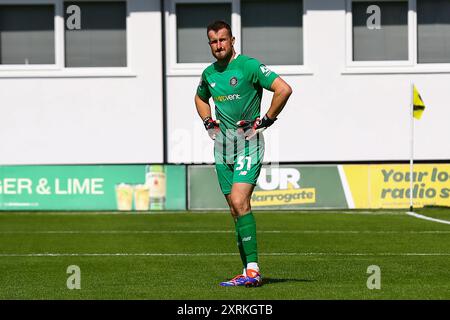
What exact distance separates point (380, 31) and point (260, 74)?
19.5m

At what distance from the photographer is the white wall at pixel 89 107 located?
96.8ft

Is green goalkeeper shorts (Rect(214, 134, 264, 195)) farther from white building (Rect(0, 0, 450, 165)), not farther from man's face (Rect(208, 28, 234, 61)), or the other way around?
white building (Rect(0, 0, 450, 165))

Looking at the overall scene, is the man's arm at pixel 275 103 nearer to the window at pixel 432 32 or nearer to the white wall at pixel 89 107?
the white wall at pixel 89 107

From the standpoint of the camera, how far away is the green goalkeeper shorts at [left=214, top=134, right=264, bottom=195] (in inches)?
426

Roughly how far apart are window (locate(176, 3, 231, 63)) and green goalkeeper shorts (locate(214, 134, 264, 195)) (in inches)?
740

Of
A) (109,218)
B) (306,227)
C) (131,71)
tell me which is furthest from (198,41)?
(306,227)

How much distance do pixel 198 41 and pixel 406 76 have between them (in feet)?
17.1

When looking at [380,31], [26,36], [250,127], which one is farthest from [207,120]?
[26,36]

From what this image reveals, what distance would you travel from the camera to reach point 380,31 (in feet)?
97.6

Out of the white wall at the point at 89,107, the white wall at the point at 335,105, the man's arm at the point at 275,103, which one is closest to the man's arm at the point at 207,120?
the man's arm at the point at 275,103

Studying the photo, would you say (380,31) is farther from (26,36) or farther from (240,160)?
(240,160)

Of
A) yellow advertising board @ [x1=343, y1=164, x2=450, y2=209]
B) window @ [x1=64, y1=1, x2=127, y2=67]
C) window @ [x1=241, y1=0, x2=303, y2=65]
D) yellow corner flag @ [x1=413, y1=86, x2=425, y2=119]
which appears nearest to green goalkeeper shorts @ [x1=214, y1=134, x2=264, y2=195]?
yellow advertising board @ [x1=343, y1=164, x2=450, y2=209]

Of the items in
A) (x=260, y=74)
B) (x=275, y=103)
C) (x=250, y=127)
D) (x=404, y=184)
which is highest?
(x=260, y=74)

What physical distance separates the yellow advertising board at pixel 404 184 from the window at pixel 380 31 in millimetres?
4551
